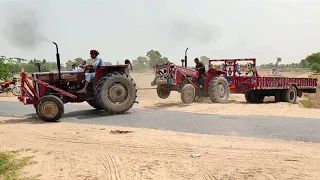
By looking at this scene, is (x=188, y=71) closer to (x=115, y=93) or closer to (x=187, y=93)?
(x=187, y=93)

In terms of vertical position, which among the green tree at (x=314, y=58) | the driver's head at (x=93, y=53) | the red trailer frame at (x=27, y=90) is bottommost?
the red trailer frame at (x=27, y=90)

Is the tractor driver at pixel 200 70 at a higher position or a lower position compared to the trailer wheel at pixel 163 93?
higher

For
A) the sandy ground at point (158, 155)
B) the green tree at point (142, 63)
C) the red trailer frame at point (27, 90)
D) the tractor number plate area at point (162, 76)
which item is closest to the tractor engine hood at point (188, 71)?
the tractor number plate area at point (162, 76)

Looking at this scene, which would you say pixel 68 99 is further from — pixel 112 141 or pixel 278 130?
pixel 278 130

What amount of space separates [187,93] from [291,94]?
19.9 feet

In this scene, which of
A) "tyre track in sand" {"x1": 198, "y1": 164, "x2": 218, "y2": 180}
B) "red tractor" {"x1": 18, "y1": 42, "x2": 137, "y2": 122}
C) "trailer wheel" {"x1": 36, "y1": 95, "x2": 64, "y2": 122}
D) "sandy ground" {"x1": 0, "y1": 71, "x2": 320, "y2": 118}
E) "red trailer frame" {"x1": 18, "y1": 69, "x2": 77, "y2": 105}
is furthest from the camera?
"sandy ground" {"x1": 0, "y1": 71, "x2": 320, "y2": 118}

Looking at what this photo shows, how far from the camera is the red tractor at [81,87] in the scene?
32.2 feet

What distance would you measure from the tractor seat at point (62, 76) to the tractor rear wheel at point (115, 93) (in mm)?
722

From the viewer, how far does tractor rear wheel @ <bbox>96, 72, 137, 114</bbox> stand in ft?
33.8

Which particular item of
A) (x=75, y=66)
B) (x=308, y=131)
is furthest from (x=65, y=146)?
(x=75, y=66)

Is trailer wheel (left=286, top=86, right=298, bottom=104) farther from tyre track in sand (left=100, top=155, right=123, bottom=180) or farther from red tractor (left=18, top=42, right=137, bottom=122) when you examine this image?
tyre track in sand (left=100, top=155, right=123, bottom=180)

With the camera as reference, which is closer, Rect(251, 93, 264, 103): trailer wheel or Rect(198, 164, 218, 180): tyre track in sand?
Rect(198, 164, 218, 180): tyre track in sand

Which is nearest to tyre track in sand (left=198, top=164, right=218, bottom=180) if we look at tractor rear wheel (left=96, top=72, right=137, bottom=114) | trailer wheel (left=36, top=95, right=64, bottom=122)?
trailer wheel (left=36, top=95, right=64, bottom=122)

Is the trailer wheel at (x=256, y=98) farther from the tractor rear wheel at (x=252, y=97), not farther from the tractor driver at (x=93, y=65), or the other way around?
the tractor driver at (x=93, y=65)
